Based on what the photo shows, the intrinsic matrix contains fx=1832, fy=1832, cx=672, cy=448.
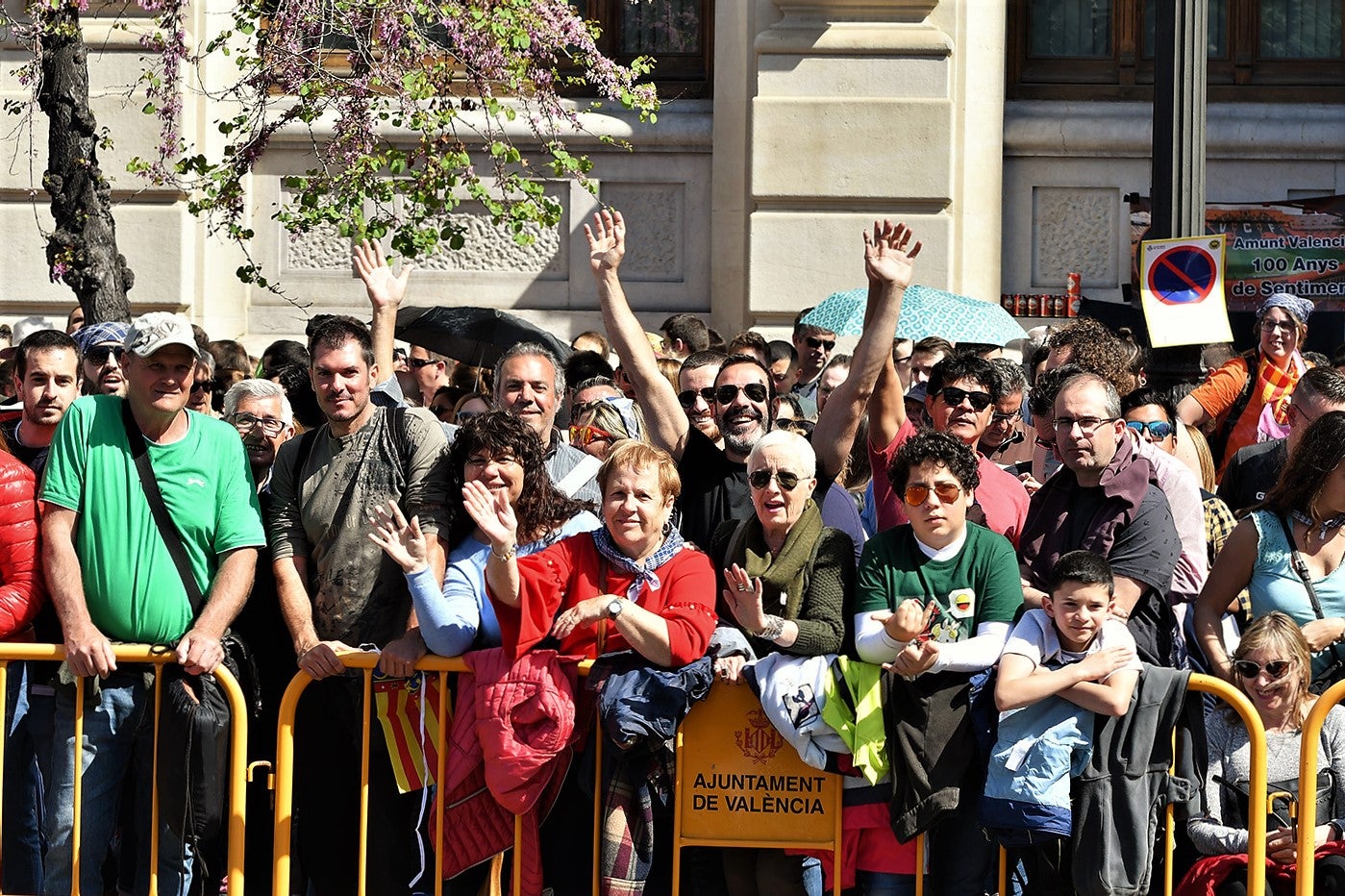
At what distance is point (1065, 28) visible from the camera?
1407 centimetres

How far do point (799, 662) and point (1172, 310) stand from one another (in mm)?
3784

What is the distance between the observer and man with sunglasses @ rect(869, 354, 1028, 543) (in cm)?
648

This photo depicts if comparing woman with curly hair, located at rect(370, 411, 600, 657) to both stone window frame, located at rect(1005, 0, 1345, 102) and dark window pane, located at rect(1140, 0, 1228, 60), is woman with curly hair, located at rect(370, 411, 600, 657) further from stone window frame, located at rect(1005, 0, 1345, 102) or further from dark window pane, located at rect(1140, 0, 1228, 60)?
dark window pane, located at rect(1140, 0, 1228, 60)

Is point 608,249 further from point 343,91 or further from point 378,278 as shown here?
point 343,91

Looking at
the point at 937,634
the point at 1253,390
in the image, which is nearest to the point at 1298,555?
the point at 937,634

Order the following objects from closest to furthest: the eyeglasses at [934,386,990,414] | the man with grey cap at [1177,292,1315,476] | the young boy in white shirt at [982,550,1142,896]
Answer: the young boy in white shirt at [982,550,1142,896]
the eyeglasses at [934,386,990,414]
the man with grey cap at [1177,292,1315,476]

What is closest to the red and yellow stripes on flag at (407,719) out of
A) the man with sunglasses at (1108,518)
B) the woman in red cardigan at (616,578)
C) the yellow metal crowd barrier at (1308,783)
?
the woman in red cardigan at (616,578)

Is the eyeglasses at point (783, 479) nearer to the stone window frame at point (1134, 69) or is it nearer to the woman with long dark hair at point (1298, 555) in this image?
the woman with long dark hair at point (1298, 555)

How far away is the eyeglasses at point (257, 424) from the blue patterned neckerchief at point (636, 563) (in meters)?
2.11

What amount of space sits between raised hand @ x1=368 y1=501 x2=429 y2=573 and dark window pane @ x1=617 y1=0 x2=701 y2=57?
8842 millimetres

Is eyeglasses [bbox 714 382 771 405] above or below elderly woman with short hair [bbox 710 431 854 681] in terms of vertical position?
above

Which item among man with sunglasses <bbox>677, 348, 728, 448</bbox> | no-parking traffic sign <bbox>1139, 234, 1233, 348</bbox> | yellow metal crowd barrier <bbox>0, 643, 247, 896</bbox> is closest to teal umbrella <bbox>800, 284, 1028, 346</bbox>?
no-parking traffic sign <bbox>1139, 234, 1233, 348</bbox>

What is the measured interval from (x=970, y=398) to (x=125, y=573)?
10.1 ft

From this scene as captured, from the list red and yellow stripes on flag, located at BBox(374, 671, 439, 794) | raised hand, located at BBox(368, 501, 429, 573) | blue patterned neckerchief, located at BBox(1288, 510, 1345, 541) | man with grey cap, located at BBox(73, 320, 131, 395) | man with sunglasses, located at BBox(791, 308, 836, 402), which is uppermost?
man with sunglasses, located at BBox(791, 308, 836, 402)
